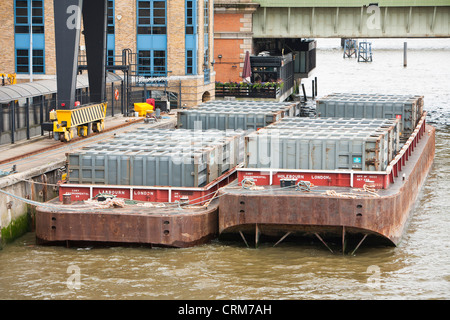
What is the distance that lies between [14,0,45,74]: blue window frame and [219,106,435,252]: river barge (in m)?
36.6

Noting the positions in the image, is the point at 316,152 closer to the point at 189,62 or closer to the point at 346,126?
the point at 346,126

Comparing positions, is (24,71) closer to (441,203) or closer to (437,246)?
(441,203)

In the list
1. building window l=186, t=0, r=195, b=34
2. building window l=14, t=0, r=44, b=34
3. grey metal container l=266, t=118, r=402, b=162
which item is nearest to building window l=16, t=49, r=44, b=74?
building window l=14, t=0, r=44, b=34

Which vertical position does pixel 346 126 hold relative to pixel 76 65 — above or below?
below

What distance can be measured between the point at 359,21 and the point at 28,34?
2721cm

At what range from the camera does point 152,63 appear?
65.2 meters

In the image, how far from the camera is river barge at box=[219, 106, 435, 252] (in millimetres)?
30000

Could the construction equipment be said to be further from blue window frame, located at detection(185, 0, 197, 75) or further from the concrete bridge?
the concrete bridge

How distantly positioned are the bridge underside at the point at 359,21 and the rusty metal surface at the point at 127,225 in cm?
4505

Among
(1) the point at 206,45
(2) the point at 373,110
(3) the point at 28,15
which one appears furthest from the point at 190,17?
(2) the point at 373,110

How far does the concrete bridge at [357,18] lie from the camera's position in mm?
71438

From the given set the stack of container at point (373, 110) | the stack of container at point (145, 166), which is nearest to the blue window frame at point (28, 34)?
the stack of container at point (373, 110)

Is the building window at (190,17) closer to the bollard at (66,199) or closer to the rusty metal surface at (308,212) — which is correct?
the bollard at (66,199)
